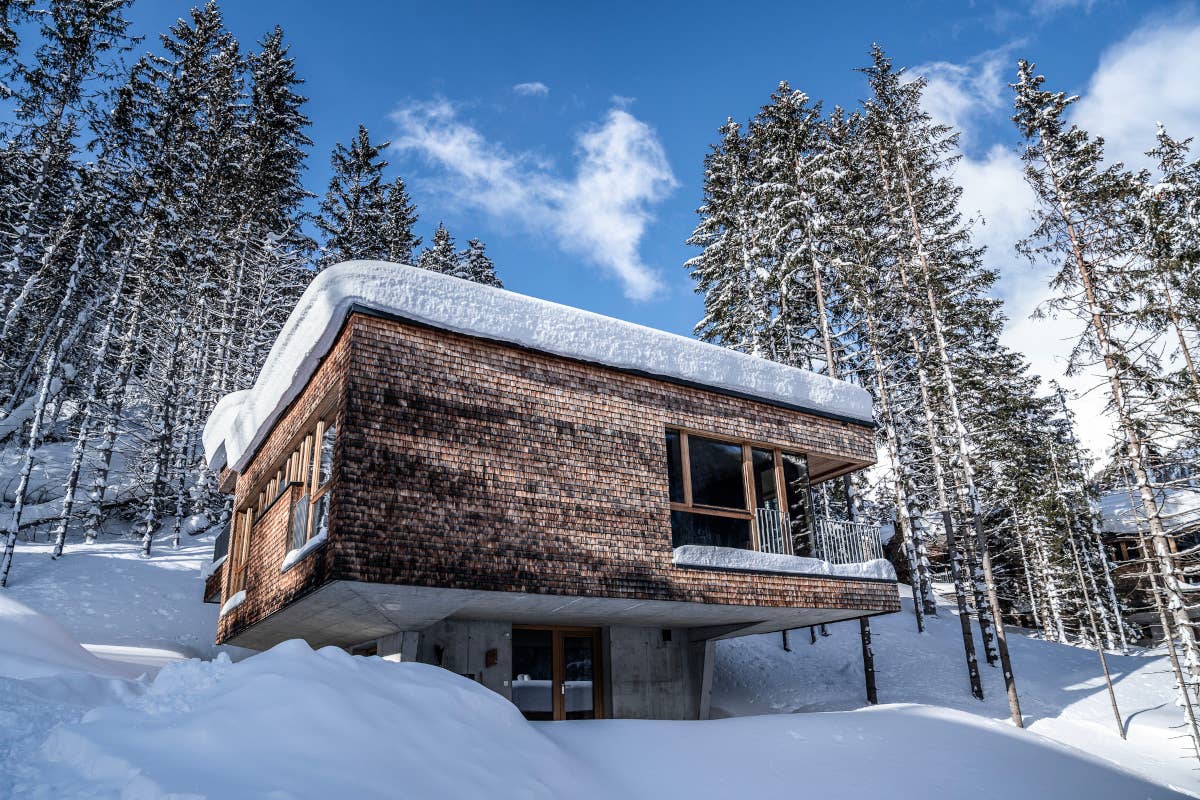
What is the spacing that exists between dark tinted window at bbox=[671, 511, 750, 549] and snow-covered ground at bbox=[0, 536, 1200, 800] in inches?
118

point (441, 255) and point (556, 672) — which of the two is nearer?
point (556, 672)

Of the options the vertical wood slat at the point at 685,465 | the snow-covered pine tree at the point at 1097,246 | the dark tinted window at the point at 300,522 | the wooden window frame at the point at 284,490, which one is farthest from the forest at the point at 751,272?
the dark tinted window at the point at 300,522

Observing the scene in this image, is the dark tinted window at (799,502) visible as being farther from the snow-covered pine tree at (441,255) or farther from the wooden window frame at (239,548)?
the snow-covered pine tree at (441,255)

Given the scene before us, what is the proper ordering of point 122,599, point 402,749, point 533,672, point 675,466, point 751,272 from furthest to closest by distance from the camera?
point 751,272 → point 122,599 → point 533,672 → point 675,466 → point 402,749

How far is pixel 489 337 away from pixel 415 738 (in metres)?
5.97

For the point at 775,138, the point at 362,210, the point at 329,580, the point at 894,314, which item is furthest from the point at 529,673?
the point at 362,210

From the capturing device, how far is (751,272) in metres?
29.2

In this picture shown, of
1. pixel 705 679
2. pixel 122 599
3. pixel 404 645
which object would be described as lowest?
pixel 705 679

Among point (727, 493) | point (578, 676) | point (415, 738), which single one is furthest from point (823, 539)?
point (415, 738)

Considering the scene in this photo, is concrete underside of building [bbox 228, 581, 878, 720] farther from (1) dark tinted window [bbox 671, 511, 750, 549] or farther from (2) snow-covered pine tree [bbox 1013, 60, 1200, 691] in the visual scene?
(2) snow-covered pine tree [bbox 1013, 60, 1200, 691]

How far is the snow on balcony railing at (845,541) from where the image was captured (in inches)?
518

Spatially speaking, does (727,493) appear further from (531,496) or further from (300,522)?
(300,522)

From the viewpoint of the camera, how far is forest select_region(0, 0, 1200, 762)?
16844 mm

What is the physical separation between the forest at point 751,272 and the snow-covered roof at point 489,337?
8.48 m
